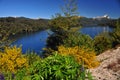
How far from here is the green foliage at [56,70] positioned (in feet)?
15.3

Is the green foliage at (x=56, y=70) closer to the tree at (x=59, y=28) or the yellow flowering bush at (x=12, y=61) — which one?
the yellow flowering bush at (x=12, y=61)

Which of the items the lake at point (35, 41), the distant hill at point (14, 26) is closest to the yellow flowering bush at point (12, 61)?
the distant hill at point (14, 26)

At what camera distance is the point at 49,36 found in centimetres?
3177

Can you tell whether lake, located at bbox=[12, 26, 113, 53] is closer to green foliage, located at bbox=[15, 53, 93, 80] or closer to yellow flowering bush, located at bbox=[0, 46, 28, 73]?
yellow flowering bush, located at bbox=[0, 46, 28, 73]

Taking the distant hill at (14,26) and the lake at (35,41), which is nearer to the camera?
the distant hill at (14,26)

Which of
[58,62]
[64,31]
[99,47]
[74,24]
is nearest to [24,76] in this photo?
[58,62]

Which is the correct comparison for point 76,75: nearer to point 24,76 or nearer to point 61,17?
point 24,76

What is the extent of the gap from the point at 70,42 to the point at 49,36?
15337mm

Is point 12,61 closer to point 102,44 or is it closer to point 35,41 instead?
point 102,44

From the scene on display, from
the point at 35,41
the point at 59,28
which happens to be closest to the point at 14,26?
the point at 59,28

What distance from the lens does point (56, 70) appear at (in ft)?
15.4

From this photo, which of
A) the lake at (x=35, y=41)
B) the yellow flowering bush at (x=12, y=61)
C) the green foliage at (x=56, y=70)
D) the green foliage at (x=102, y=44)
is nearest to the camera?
the green foliage at (x=56, y=70)

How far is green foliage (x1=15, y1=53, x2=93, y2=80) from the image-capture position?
184 inches

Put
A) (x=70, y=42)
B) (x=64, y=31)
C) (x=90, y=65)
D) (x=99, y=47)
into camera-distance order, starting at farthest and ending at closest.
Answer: (x=64, y=31) → (x=99, y=47) → (x=70, y=42) → (x=90, y=65)
